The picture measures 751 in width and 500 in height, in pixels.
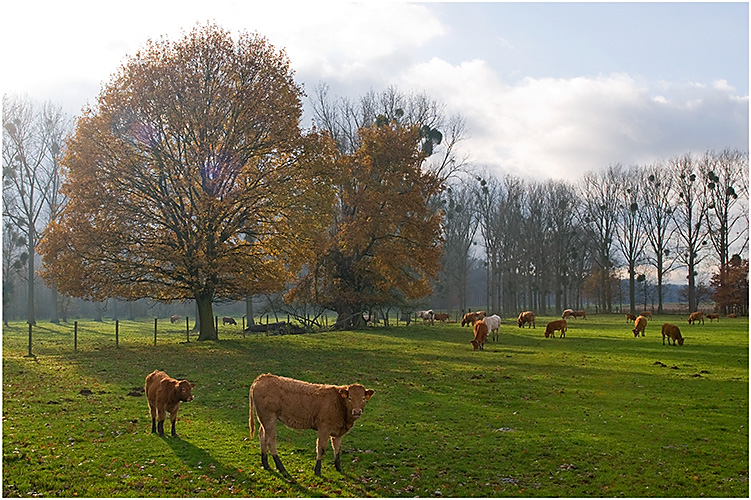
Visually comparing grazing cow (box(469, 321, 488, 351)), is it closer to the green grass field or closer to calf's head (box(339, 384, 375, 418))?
the green grass field

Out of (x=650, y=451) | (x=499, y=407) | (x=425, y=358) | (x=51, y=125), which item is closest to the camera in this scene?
(x=650, y=451)

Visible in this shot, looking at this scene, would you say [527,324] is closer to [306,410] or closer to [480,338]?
[480,338]

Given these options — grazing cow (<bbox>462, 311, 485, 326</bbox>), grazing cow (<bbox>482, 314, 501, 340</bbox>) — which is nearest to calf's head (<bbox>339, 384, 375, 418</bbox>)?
grazing cow (<bbox>482, 314, 501, 340</bbox>)

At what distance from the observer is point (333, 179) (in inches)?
1189

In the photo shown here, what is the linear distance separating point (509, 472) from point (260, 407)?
148 inches

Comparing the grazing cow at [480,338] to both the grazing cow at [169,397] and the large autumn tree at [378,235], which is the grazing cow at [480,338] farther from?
the grazing cow at [169,397]

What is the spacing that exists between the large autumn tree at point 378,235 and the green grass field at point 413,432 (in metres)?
17.1

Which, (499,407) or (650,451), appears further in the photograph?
(499,407)

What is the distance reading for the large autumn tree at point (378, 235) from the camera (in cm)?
3812

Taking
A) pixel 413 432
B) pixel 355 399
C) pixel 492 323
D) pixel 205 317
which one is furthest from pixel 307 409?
pixel 492 323

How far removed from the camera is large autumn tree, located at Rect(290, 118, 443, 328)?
38125mm

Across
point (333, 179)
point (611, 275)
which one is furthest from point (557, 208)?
point (333, 179)

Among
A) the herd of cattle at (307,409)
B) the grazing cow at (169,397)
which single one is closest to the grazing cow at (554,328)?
the grazing cow at (169,397)

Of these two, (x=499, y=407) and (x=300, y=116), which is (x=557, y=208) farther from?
(x=499, y=407)
